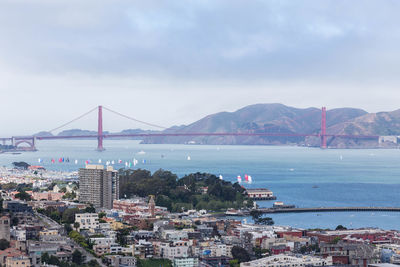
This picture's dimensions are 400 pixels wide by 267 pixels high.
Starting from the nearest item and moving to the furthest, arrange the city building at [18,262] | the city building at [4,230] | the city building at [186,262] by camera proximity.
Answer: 1. the city building at [18,262]
2. the city building at [186,262]
3. the city building at [4,230]

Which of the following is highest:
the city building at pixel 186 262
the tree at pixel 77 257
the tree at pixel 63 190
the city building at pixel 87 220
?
the tree at pixel 63 190

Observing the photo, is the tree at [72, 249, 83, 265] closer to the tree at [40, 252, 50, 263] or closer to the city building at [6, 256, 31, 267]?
the tree at [40, 252, 50, 263]

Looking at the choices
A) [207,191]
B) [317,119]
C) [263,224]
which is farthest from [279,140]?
[263,224]

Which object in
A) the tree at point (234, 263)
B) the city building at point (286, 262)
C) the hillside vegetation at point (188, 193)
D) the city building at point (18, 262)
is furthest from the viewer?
the hillside vegetation at point (188, 193)

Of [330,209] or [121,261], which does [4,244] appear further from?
[330,209]

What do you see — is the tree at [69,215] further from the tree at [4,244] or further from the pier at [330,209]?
the pier at [330,209]

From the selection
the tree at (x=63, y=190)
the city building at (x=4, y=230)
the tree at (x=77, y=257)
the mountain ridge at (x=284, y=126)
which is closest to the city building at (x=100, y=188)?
the tree at (x=63, y=190)

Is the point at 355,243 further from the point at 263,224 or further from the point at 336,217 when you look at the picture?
the point at 336,217
